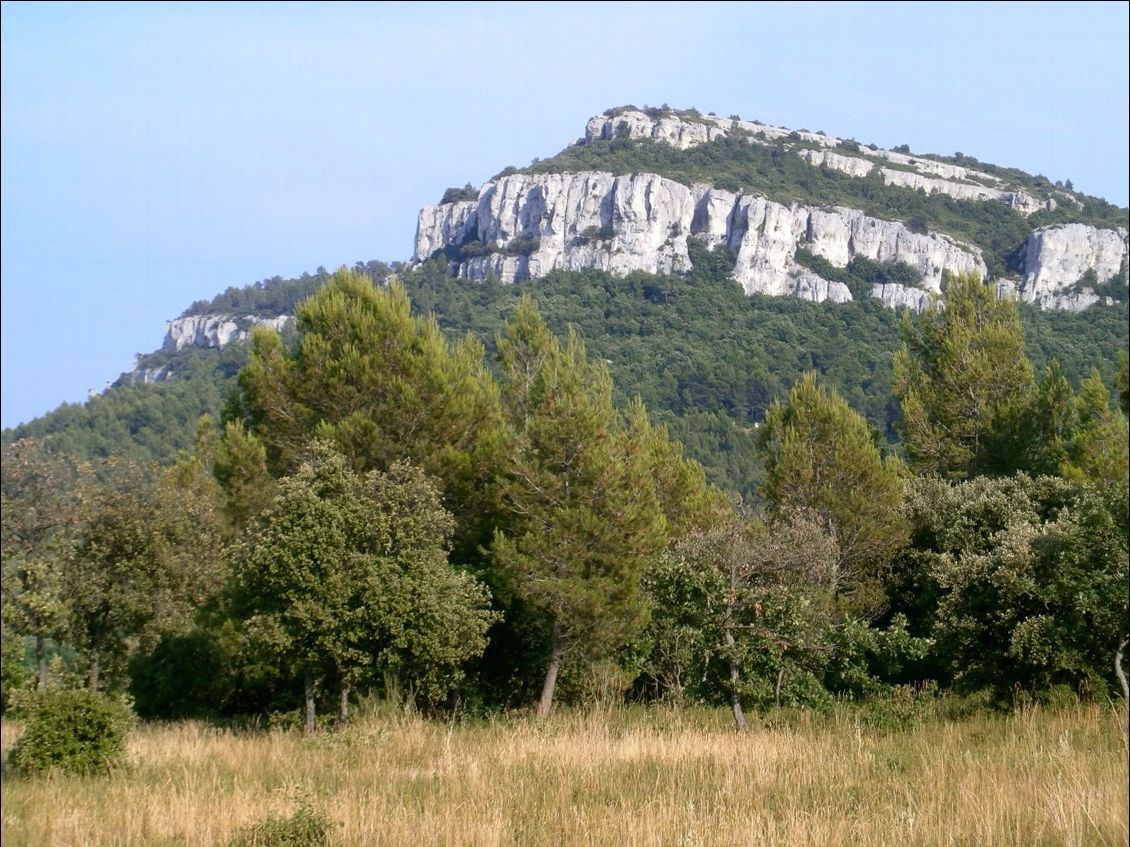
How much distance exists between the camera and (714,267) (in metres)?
104

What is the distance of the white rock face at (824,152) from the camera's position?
385 feet

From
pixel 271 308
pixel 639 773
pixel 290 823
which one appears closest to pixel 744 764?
pixel 639 773

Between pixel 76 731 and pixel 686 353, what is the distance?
216 feet

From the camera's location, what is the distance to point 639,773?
913 centimetres

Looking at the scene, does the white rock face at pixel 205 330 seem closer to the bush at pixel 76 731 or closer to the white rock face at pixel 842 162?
the white rock face at pixel 842 162

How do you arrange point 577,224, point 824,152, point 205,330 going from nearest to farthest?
1. point 205,330
2. point 577,224
3. point 824,152

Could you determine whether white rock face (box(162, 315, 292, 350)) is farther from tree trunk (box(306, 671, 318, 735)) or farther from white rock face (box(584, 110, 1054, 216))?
tree trunk (box(306, 671, 318, 735))

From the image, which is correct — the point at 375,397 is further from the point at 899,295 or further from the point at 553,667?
the point at 899,295

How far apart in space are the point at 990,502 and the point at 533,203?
107m

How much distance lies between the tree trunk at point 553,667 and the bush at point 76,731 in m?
8.49

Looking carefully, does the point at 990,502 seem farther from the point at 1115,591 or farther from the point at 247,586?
the point at 247,586

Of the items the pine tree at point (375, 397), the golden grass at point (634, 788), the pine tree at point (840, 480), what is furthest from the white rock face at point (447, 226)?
the golden grass at point (634, 788)

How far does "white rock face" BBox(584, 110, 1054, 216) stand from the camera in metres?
118

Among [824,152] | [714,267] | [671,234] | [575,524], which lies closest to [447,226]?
[671,234]
